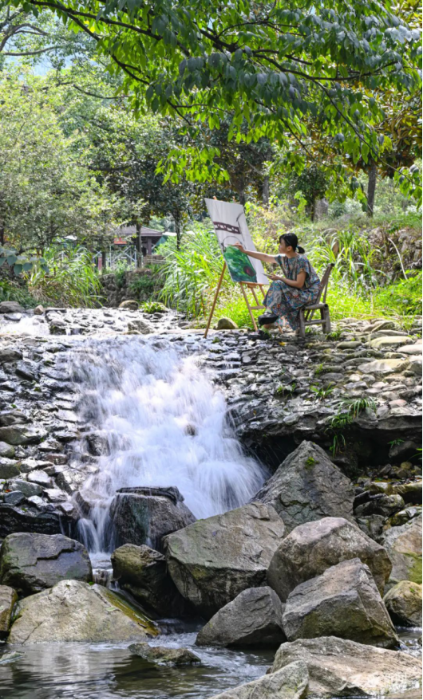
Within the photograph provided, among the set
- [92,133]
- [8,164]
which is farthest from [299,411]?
[92,133]

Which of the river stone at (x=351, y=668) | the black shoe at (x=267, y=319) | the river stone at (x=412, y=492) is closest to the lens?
the river stone at (x=351, y=668)

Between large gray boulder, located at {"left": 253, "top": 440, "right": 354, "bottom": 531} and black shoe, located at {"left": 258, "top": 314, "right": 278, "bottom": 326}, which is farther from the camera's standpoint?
black shoe, located at {"left": 258, "top": 314, "right": 278, "bottom": 326}

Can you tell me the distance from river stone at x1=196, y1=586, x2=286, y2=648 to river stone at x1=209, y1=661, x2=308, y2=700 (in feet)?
3.57

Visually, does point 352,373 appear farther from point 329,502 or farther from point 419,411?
point 329,502

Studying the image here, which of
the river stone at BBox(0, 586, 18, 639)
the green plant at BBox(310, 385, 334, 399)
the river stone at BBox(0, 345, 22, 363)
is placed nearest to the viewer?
the river stone at BBox(0, 586, 18, 639)

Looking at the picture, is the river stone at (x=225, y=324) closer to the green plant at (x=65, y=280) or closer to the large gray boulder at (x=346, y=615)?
the green plant at (x=65, y=280)

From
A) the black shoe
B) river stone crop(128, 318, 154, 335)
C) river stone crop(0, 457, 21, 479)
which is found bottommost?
river stone crop(0, 457, 21, 479)

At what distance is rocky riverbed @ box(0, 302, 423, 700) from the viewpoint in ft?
12.0

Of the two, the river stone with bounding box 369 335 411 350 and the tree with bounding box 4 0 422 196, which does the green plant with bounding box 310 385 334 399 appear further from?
the tree with bounding box 4 0 422 196

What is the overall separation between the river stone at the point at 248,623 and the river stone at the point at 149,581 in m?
0.64

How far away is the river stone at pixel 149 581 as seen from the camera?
185 inches

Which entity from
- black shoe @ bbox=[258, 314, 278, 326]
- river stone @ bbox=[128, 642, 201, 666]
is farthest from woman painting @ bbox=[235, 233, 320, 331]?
→ river stone @ bbox=[128, 642, 201, 666]

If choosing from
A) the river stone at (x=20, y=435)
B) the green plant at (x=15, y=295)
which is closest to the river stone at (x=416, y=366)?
the river stone at (x=20, y=435)

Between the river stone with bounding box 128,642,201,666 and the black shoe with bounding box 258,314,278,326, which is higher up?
the black shoe with bounding box 258,314,278,326
